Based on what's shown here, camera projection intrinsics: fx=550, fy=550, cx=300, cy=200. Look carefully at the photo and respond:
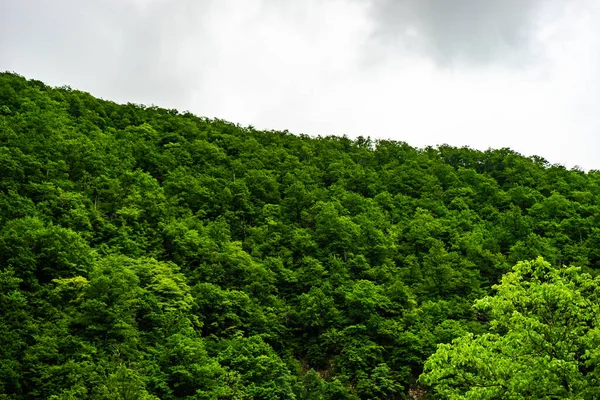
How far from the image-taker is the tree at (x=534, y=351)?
12.8 m

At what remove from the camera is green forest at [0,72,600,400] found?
49.2 feet

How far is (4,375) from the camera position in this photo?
28.6 m

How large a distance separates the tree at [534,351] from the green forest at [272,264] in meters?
0.05

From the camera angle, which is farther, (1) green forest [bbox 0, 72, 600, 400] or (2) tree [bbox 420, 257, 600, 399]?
(1) green forest [bbox 0, 72, 600, 400]

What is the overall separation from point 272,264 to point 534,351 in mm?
40632

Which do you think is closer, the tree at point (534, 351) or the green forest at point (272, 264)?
the tree at point (534, 351)

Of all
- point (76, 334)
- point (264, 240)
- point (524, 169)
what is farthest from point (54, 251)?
point (524, 169)

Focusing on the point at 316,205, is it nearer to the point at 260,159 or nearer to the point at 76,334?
the point at 260,159

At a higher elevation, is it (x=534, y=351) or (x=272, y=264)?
(x=272, y=264)

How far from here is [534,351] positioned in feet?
44.9

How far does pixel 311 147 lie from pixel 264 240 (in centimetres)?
2992

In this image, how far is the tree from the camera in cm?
1278

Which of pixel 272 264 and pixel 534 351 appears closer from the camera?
pixel 534 351

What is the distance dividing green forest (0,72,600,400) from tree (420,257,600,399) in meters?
0.05
